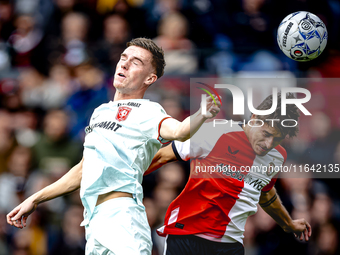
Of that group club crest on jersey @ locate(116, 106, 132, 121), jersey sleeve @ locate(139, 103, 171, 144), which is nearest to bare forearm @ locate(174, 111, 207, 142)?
jersey sleeve @ locate(139, 103, 171, 144)

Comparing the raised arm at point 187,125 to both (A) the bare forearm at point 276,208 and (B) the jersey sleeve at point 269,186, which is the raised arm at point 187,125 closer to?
(B) the jersey sleeve at point 269,186

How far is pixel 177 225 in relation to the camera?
4566 millimetres

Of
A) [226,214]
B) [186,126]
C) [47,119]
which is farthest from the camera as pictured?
[47,119]

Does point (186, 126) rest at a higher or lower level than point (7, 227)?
higher

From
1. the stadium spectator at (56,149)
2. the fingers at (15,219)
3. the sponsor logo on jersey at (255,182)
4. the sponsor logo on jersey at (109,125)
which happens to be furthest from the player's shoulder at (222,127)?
the stadium spectator at (56,149)

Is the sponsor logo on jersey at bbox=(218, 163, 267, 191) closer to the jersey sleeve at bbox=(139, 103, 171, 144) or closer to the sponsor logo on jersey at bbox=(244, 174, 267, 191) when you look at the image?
the sponsor logo on jersey at bbox=(244, 174, 267, 191)

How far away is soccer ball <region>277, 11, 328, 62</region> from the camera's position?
541 centimetres

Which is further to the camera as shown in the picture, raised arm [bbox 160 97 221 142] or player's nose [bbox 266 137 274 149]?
player's nose [bbox 266 137 274 149]

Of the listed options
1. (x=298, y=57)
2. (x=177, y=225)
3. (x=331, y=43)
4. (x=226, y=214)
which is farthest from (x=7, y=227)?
(x=331, y=43)

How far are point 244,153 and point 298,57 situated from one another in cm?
155

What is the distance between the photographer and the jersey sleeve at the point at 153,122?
3.74 meters

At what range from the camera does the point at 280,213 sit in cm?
488

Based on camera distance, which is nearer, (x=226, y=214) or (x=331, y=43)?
(x=226, y=214)

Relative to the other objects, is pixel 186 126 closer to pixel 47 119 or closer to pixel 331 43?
pixel 47 119
